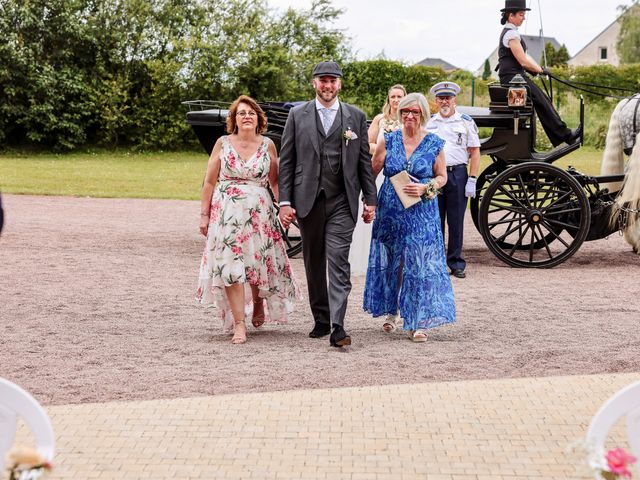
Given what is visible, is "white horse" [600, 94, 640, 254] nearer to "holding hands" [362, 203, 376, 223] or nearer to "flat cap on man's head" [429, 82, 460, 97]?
"flat cap on man's head" [429, 82, 460, 97]

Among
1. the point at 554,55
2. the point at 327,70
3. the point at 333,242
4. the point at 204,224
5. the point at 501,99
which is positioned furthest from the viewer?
the point at 554,55

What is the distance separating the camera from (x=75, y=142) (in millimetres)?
Answer: 29547

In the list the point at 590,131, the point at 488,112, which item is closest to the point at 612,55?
the point at 590,131

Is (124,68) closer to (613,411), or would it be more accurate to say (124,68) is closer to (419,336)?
(419,336)

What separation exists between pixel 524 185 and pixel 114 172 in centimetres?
1497

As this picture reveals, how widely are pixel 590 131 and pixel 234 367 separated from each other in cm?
2413

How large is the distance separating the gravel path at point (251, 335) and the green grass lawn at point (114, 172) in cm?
787

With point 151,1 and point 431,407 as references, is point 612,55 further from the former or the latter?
point 431,407

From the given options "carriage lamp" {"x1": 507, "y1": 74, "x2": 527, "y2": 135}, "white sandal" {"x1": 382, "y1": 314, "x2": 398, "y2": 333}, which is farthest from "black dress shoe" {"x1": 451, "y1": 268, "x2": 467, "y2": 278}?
"white sandal" {"x1": 382, "y1": 314, "x2": 398, "y2": 333}

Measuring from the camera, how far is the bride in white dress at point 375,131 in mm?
8262

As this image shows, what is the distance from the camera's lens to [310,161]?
7250 mm

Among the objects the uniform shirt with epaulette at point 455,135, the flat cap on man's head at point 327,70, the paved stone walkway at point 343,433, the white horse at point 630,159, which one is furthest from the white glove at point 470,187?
the paved stone walkway at point 343,433

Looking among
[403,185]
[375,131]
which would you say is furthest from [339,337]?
[375,131]

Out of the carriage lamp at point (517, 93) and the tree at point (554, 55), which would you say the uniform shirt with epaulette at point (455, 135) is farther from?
the tree at point (554, 55)
